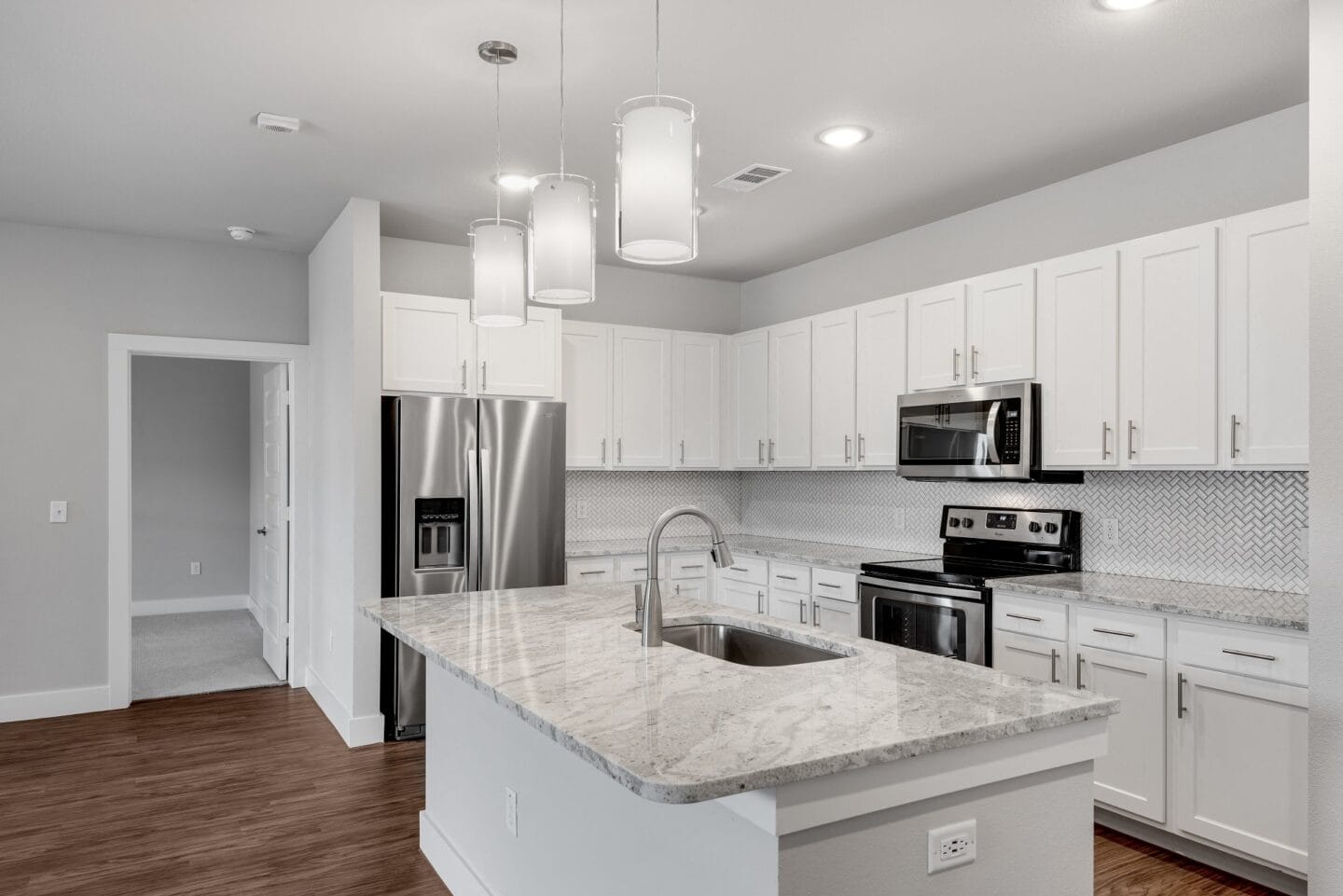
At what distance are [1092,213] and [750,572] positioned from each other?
2554mm

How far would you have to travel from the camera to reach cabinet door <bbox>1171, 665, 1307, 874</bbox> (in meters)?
2.67

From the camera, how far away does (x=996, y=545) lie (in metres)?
4.20

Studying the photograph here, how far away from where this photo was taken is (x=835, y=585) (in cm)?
449

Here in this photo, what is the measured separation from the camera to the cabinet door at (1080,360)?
3.44 m

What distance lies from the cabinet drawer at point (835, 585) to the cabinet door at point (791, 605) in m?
0.11

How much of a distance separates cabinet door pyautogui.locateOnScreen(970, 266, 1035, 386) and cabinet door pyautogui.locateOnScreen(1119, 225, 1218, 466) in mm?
407

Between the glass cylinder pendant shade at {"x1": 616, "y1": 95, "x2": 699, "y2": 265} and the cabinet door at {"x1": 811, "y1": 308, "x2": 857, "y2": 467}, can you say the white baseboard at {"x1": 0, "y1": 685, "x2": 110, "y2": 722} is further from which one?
the glass cylinder pendant shade at {"x1": 616, "y1": 95, "x2": 699, "y2": 265}

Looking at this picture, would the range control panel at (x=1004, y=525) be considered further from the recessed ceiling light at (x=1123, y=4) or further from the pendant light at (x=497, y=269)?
the pendant light at (x=497, y=269)

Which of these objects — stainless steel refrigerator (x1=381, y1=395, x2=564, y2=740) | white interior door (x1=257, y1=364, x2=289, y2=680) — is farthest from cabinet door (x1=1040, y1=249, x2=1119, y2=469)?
white interior door (x1=257, y1=364, x2=289, y2=680)

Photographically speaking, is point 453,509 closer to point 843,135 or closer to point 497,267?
point 497,267

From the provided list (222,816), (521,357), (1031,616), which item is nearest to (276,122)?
(521,357)

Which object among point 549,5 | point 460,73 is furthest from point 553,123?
point 549,5

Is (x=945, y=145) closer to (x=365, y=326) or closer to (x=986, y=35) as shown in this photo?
(x=986, y=35)

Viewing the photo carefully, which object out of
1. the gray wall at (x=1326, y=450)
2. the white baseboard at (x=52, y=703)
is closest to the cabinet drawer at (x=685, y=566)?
the white baseboard at (x=52, y=703)
